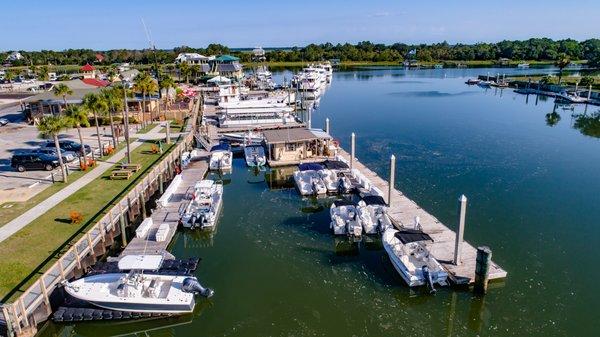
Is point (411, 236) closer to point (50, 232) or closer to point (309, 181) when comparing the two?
point (309, 181)

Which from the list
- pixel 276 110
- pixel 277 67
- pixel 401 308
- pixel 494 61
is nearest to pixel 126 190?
pixel 401 308

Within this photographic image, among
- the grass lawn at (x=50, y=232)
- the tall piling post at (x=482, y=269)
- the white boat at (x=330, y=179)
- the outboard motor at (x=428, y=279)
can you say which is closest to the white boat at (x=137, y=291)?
the grass lawn at (x=50, y=232)

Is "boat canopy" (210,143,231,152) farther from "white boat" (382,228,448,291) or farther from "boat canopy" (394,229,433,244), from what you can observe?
"boat canopy" (394,229,433,244)

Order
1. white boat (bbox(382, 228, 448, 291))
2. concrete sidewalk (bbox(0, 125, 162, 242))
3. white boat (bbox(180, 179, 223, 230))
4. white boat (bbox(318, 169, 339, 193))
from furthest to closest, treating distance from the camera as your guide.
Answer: white boat (bbox(318, 169, 339, 193))
white boat (bbox(180, 179, 223, 230))
concrete sidewalk (bbox(0, 125, 162, 242))
white boat (bbox(382, 228, 448, 291))

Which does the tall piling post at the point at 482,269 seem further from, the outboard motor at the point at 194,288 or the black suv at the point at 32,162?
the black suv at the point at 32,162

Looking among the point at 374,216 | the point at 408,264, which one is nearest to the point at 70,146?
the point at 374,216

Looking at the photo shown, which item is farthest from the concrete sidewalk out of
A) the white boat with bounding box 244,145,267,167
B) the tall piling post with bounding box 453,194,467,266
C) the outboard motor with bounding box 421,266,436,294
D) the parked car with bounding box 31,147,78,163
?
the tall piling post with bounding box 453,194,467,266
